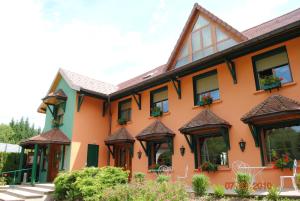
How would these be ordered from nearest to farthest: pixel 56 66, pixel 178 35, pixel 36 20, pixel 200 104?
1. pixel 36 20
2. pixel 200 104
3. pixel 178 35
4. pixel 56 66

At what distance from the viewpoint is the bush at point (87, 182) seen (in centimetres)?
839

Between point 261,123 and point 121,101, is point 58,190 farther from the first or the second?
point 261,123

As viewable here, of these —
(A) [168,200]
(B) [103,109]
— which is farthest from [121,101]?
(A) [168,200]

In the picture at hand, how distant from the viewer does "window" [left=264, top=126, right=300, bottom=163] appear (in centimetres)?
808

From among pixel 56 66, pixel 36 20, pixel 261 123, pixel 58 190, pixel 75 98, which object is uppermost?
pixel 56 66

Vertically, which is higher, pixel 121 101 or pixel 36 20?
pixel 36 20

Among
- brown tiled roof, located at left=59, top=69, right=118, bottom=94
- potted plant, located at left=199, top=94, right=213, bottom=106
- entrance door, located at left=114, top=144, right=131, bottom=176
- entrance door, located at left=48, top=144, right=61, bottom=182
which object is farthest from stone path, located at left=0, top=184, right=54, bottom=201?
potted plant, located at left=199, top=94, right=213, bottom=106

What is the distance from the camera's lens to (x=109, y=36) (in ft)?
Result: 32.3

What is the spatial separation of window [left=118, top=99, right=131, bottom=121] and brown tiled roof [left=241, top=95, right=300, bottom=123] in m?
7.58

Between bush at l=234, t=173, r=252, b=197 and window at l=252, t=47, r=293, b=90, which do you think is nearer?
bush at l=234, t=173, r=252, b=197

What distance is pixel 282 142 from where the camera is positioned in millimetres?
8367

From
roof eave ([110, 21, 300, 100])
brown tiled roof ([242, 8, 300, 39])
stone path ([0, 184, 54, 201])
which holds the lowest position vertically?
stone path ([0, 184, 54, 201])

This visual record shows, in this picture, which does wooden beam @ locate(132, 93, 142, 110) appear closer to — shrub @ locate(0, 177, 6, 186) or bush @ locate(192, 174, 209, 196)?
bush @ locate(192, 174, 209, 196)

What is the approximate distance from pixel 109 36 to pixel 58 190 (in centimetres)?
654
